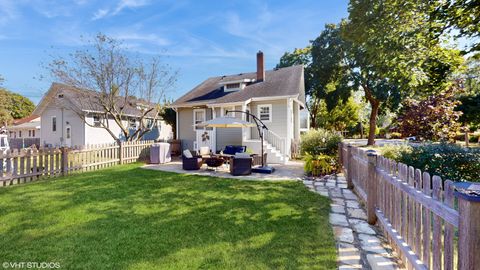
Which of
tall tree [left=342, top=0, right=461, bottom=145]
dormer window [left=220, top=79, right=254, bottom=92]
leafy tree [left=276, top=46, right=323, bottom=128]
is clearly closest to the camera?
tall tree [left=342, top=0, right=461, bottom=145]

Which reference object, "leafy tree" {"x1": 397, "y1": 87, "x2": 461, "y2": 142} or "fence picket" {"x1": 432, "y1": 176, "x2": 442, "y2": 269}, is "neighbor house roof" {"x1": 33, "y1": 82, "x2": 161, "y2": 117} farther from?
"leafy tree" {"x1": 397, "y1": 87, "x2": 461, "y2": 142}

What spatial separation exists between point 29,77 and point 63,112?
9154mm

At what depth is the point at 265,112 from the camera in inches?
578

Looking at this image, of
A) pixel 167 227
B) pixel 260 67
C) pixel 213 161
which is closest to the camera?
pixel 167 227

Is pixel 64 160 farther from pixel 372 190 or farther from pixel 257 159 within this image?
pixel 372 190

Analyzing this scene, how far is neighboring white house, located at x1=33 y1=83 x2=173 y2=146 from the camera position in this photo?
65.7 ft

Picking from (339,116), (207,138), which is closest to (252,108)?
(207,138)

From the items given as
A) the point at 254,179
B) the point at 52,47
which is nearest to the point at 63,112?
the point at 52,47

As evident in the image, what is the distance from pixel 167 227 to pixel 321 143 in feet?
26.9

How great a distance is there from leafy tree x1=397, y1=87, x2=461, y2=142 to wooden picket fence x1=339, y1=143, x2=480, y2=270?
1776cm

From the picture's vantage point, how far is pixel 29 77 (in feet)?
46.4

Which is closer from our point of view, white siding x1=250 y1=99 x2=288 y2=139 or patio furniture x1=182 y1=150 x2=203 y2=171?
patio furniture x1=182 y1=150 x2=203 y2=171

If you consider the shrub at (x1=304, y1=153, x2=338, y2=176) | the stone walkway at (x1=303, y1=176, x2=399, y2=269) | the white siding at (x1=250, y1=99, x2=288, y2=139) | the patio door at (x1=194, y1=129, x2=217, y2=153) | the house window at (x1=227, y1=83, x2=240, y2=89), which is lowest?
the stone walkway at (x1=303, y1=176, x2=399, y2=269)

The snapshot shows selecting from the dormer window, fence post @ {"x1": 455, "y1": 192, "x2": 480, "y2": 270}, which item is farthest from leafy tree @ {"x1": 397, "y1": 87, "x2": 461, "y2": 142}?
fence post @ {"x1": 455, "y1": 192, "x2": 480, "y2": 270}
